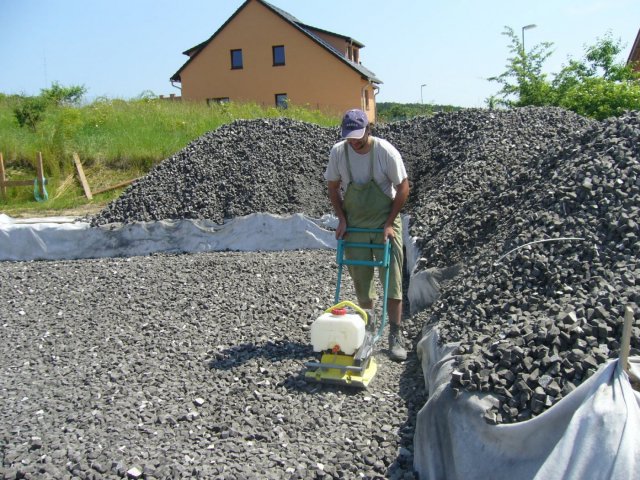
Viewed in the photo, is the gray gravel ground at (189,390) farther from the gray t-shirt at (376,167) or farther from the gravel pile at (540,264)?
the gray t-shirt at (376,167)

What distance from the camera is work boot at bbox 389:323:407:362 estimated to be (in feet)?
14.8

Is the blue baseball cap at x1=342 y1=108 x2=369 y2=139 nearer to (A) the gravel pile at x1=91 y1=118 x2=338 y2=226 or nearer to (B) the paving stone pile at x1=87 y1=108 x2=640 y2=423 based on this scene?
(B) the paving stone pile at x1=87 y1=108 x2=640 y2=423

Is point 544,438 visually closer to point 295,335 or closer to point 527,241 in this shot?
point 527,241

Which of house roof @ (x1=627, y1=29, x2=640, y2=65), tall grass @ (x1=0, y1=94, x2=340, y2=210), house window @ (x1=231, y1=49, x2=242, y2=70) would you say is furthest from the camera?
house window @ (x1=231, y1=49, x2=242, y2=70)

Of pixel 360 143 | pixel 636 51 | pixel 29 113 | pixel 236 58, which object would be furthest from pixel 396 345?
pixel 236 58

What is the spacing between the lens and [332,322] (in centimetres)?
389

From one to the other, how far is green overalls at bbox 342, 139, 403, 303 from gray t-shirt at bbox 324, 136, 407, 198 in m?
0.03

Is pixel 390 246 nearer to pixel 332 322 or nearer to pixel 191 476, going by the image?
pixel 332 322

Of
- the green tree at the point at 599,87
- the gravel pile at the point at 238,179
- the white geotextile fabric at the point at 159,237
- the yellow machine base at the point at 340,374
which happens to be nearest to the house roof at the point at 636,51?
the green tree at the point at 599,87

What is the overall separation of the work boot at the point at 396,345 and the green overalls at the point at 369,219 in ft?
0.92

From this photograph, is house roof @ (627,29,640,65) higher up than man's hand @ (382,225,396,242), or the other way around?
house roof @ (627,29,640,65)

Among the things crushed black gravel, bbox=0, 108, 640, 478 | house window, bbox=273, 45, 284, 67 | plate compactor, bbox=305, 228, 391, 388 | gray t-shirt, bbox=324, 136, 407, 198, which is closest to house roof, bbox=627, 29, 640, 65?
house window, bbox=273, 45, 284, 67

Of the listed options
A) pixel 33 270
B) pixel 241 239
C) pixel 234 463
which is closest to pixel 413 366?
pixel 234 463

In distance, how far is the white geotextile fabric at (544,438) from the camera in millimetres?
2211
